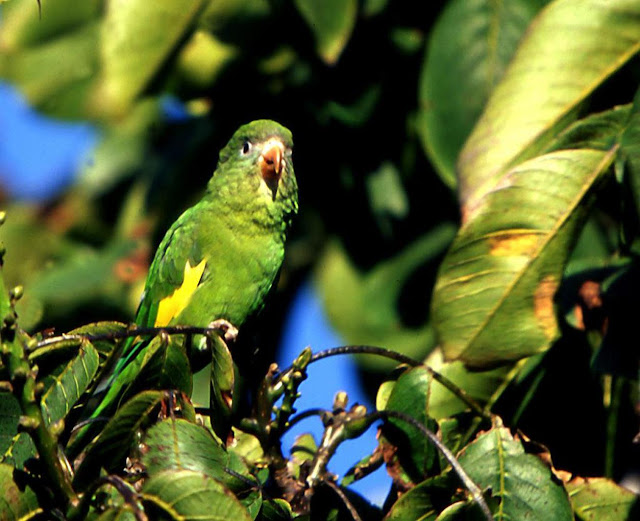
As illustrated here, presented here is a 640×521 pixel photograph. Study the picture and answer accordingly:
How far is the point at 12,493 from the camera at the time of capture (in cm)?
155

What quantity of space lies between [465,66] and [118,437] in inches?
70.7

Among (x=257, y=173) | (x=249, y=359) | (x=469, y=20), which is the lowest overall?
(x=249, y=359)

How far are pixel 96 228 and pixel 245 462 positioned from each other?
10.3ft

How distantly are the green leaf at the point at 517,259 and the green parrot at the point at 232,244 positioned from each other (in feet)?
3.00

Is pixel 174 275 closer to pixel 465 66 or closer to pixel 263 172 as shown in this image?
pixel 263 172

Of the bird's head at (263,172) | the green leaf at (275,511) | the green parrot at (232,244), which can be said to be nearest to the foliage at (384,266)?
the green leaf at (275,511)

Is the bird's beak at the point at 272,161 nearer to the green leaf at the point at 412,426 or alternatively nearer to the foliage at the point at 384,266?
the foliage at the point at 384,266

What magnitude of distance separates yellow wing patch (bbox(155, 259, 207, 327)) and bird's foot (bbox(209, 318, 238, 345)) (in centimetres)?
15

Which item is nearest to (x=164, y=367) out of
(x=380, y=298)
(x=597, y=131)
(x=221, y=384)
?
(x=221, y=384)

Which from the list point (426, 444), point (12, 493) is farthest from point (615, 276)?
point (12, 493)

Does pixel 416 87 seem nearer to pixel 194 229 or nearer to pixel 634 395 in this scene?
pixel 194 229

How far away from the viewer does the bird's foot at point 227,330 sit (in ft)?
9.14

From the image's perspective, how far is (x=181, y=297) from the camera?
2.99 m

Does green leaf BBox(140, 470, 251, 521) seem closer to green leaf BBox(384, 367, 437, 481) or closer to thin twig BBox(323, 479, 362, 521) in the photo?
thin twig BBox(323, 479, 362, 521)
